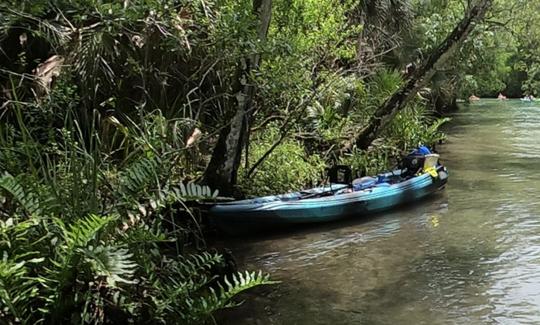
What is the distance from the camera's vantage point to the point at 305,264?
21.6 feet

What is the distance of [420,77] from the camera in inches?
415

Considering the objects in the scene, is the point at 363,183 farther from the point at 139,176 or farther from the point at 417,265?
the point at 139,176

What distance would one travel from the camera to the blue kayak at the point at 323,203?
723 centimetres

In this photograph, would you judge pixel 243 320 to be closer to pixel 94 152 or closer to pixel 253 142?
pixel 94 152

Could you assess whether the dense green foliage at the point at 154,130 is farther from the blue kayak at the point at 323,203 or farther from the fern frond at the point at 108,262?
the blue kayak at the point at 323,203

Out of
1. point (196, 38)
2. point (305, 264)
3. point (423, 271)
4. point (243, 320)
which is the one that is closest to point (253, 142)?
point (196, 38)

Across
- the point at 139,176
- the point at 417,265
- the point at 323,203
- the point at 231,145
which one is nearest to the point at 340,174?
the point at 323,203

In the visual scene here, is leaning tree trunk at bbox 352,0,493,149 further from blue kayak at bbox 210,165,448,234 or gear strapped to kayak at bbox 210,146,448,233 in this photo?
blue kayak at bbox 210,165,448,234

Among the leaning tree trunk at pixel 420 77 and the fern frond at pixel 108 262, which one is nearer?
the fern frond at pixel 108 262

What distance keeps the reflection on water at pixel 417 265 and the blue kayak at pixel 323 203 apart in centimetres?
19

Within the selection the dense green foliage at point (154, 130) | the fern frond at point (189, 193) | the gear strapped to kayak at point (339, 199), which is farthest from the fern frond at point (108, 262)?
the gear strapped to kayak at point (339, 199)

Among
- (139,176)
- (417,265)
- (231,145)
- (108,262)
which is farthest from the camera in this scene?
(231,145)

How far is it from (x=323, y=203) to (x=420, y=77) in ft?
12.7

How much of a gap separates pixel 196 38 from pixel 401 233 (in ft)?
12.0
